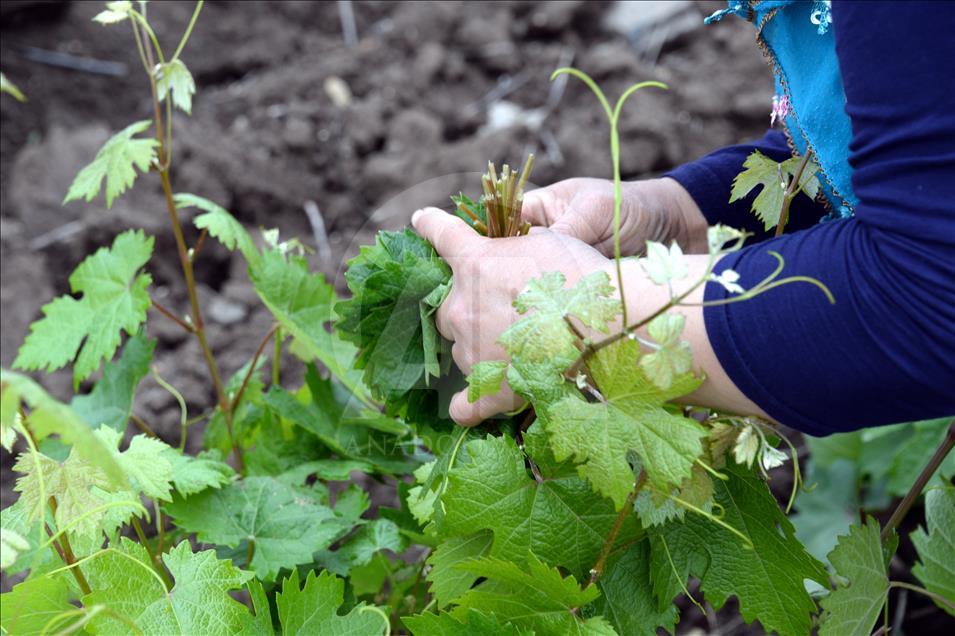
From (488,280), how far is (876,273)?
0.36 metres

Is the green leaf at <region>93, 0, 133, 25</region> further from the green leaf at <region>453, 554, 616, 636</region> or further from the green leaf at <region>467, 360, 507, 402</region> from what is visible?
the green leaf at <region>453, 554, 616, 636</region>

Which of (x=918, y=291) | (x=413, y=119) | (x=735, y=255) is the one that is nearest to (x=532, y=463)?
(x=735, y=255)

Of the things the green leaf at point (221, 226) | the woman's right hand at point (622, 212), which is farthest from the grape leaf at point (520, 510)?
the green leaf at point (221, 226)

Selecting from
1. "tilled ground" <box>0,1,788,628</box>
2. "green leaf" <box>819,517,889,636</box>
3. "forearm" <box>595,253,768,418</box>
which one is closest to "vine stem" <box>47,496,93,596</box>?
"forearm" <box>595,253,768,418</box>

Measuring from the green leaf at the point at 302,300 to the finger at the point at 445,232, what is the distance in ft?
1.16

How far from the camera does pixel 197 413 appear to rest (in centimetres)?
193

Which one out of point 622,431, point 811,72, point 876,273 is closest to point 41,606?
point 622,431

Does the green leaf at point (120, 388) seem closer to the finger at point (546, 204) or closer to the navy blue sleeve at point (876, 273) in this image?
the finger at point (546, 204)

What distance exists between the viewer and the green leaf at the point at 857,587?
3.20ft

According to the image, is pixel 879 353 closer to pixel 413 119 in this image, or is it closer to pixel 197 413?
pixel 197 413

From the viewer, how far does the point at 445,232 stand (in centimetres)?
101

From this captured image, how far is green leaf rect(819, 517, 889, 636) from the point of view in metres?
0.98

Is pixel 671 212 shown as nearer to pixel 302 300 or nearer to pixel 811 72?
pixel 811 72

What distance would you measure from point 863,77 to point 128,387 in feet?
3.59
